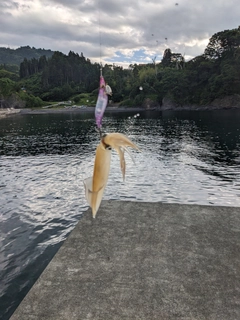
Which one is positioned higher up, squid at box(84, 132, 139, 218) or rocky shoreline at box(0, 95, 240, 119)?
squid at box(84, 132, 139, 218)

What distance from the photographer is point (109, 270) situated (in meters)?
7.02

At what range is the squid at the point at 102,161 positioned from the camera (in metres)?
1.40

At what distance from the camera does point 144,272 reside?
22.6 feet

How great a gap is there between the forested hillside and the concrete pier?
6196 centimetres

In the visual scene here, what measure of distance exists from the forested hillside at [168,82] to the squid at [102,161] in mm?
68341

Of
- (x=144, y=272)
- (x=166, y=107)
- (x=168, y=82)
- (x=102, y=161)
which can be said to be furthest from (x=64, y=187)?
(x=168, y=82)

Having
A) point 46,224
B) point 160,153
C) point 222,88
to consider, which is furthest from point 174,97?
point 46,224

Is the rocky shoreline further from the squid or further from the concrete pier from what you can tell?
the squid

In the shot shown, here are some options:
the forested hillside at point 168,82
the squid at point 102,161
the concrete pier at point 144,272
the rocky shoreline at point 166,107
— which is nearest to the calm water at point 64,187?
the squid at point 102,161

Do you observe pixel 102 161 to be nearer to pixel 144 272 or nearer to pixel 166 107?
pixel 144 272

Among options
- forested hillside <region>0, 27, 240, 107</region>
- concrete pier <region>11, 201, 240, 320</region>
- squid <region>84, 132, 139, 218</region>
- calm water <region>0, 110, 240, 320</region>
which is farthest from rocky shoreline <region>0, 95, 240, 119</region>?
squid <region>84, 132, 139, 218</region>

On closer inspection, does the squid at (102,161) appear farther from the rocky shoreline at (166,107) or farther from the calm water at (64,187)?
the rocky shoreline at (166,107)

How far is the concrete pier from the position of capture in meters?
5.66

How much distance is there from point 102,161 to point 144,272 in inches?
245
